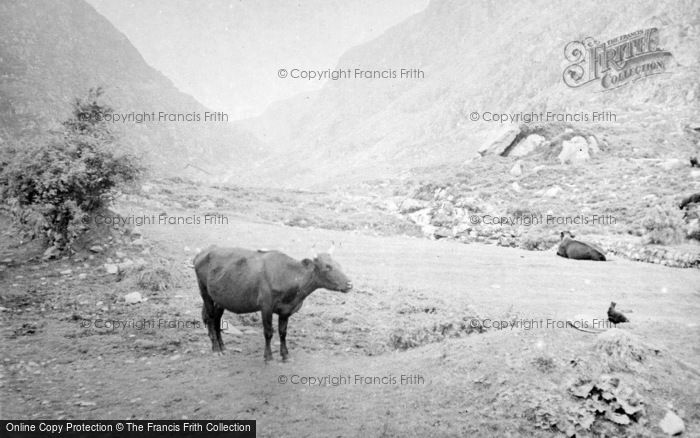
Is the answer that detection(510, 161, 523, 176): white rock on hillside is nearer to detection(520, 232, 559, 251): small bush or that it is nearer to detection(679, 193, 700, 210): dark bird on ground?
detection(520, 232, 559, 251): small bush

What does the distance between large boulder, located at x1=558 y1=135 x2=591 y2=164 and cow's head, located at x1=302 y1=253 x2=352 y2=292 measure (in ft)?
92.0

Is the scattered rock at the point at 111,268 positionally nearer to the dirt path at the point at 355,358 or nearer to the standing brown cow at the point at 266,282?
the dirt path at the point at 355,358

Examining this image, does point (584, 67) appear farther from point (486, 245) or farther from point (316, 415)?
point (316, 415)

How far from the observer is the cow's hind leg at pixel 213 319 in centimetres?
734

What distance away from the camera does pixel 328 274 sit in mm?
7141

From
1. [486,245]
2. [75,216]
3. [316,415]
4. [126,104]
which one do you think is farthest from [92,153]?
[126,104]

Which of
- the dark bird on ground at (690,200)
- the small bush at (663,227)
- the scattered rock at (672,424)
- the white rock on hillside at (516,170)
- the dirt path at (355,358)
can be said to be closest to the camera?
the scattered rock at (672,424)

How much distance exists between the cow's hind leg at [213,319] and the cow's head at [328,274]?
1933mm

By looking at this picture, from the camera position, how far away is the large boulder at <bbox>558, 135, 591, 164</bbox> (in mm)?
29203

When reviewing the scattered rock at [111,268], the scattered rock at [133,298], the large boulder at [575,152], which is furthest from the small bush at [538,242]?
the scattered rock at [111,268]

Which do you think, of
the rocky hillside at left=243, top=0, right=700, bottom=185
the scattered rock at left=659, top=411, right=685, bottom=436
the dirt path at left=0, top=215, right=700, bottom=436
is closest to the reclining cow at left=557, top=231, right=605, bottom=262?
the dirt path at left=0, top=215, right=700, bottom=436

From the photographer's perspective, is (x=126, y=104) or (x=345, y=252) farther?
(x=126, y=104)

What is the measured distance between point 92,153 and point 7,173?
7.41 ft

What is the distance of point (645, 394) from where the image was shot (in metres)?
4.95
